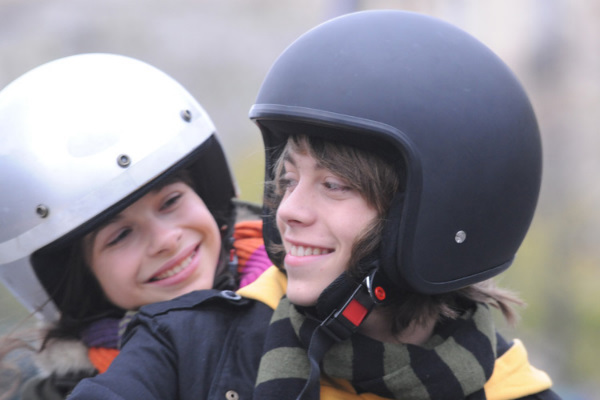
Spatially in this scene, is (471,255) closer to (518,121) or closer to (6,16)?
(518,121)

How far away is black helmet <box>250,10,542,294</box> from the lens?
1.82m

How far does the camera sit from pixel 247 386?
6.16 feet

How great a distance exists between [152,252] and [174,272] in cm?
10

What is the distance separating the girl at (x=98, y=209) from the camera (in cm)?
219

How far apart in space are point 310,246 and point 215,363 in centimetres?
37

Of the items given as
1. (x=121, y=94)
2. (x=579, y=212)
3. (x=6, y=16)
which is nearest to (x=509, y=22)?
(x=579, y=212)

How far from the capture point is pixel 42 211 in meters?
2.19

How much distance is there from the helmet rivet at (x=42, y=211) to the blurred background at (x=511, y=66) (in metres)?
0.50

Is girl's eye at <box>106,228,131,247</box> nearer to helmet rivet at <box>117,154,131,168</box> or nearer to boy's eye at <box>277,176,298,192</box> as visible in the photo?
helmet rivet at <box>117,154,131,168</box>

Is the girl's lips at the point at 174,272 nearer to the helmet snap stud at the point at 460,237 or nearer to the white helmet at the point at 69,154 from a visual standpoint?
the white helmet at the point at 69,154

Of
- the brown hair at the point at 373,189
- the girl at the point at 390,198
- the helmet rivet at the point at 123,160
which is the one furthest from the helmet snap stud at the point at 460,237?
the helmet rivet at the point at 123,160

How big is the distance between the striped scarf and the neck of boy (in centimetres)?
8

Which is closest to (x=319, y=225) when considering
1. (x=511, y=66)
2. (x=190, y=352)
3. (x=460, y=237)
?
(x=460, y=237)

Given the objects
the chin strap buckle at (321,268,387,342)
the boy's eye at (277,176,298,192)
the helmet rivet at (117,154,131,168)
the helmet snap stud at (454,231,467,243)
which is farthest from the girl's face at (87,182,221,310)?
the helmet snap stud at (454,231,467,243)
